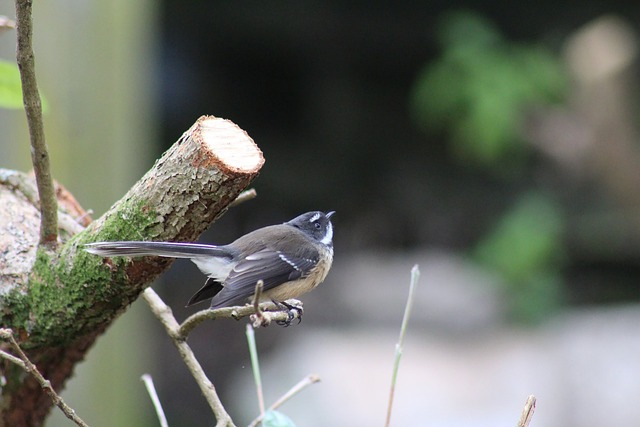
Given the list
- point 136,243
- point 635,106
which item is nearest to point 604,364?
point 635,106

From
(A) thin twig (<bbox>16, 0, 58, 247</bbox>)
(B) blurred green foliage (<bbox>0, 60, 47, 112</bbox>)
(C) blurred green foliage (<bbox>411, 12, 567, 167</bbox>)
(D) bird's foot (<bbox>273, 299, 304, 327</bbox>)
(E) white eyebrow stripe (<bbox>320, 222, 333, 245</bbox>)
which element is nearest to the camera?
(A) thin twig (<bbox>16, 0, 58, 247</bbox>)

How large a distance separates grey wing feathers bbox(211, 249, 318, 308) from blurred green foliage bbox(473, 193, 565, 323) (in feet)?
8.34

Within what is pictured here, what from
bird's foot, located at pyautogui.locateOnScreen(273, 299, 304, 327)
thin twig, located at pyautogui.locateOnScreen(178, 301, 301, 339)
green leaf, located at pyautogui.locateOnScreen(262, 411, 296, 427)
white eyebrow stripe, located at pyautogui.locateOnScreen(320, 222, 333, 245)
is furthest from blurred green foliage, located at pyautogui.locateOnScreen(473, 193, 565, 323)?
green leaf, located at pyautogui.locateOnScreen(262, 411, 296, 427)

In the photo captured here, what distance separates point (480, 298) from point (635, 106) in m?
1.32

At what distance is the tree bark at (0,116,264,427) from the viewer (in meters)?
1.44

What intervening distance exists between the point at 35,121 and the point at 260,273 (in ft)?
1.85

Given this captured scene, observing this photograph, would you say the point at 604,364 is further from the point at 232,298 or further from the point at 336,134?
Answer: the point at 232,298

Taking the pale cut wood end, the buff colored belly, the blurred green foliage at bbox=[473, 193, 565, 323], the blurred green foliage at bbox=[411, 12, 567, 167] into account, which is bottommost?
the buff colored belly

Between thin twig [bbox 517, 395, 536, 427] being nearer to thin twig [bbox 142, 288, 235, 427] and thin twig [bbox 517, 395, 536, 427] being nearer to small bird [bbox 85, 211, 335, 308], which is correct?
thin twig [bbox 142, 288, 235, 427]

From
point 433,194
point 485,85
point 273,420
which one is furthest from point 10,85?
point 433,194

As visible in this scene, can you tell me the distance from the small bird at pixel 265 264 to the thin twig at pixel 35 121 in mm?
246

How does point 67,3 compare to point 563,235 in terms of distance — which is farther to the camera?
point 563,235

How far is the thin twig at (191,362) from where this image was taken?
1468 mm

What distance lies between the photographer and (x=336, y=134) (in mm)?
5078
